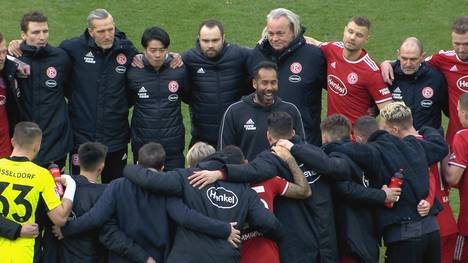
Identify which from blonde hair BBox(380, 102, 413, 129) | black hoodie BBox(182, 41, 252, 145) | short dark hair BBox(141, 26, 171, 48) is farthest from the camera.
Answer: black hoodie BBox(182, 41, 252, 145)

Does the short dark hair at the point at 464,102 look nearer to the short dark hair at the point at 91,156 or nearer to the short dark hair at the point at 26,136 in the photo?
the short dark hair at the point at 91,156

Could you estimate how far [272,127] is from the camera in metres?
8.60

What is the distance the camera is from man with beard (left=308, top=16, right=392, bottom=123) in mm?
10312

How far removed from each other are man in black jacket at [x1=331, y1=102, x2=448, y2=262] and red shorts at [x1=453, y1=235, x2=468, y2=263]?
2.56ft

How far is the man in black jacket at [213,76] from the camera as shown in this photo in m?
10.4

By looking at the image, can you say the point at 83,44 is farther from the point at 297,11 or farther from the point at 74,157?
the point at 297,11

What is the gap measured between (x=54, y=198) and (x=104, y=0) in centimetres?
889

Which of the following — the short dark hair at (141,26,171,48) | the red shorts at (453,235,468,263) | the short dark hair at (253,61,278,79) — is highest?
the short dark hair at (141,26,171,48)

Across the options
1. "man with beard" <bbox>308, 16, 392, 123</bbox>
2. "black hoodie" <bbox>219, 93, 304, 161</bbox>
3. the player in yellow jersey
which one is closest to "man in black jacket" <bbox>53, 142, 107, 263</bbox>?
the player in yellow jersey

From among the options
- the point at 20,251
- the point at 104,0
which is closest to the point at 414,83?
the point at 20,251

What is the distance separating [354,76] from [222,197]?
2.81m

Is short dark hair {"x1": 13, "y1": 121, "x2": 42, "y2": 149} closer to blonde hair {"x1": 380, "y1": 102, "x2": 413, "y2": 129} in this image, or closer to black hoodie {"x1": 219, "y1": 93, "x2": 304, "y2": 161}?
black hoodie {"x1": 219, "y1": 93, "x2": 304, "y2": 161}

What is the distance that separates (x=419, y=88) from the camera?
10367 mm

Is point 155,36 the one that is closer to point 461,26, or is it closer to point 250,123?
point 250,123
